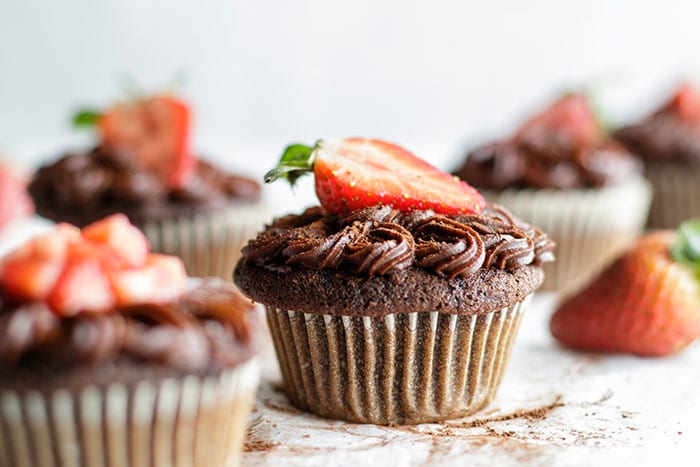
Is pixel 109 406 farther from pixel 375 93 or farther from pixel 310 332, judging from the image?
pixel 375 93

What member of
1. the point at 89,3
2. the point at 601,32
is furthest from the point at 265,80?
the point at 601,32

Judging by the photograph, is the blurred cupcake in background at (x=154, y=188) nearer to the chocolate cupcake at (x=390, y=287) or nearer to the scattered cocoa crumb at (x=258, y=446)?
the chocolate cupcake at (x=390, y=287)

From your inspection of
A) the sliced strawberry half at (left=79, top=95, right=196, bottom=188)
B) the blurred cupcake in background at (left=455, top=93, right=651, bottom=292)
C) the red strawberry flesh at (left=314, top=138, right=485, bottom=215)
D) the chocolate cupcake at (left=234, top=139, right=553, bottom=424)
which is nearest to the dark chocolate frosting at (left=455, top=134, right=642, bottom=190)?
the blurred cupcake in background at (left=455, top=93, right=651, bottom=292)

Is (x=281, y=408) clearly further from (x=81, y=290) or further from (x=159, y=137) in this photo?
(x=159, y=137)

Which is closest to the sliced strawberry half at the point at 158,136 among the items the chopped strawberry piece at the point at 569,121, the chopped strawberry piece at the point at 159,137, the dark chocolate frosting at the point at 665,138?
the chopped strawberry piece at the point at 159,137

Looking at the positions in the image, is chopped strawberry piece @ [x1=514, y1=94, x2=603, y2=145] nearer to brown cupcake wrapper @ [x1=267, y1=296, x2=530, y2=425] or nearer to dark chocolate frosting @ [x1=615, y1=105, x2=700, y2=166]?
dark chocolate frosting @ [x1=615, y1=105, x2=700, y2=166]
